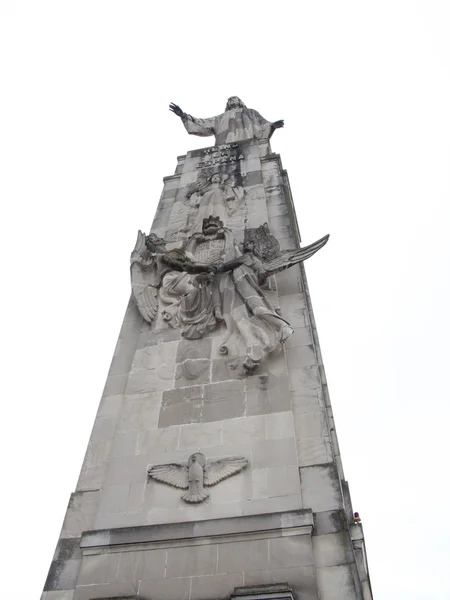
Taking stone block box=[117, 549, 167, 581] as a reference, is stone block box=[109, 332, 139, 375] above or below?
above

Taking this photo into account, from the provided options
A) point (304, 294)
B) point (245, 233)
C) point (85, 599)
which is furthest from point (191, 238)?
point (85, 599)

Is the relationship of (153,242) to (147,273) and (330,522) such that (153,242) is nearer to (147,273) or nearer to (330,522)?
(147,273)

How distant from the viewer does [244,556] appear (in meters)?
8.21

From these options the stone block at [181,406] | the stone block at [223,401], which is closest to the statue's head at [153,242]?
the stone block at [181,406]

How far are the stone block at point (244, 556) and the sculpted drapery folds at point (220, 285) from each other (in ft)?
11.2

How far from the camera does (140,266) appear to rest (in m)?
14.0

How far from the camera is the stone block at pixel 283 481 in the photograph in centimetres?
889

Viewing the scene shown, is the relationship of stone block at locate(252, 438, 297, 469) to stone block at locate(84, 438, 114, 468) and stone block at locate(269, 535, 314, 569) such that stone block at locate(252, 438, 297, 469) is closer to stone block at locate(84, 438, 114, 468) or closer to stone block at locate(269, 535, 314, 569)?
stone block at locate(269, 535, 314, 569)

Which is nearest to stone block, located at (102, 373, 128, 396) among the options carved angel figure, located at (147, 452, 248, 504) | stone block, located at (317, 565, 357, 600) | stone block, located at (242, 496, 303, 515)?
carved angel figure, located at (147, 452, 248, 504)


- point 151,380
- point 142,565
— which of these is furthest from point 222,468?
point 151,380

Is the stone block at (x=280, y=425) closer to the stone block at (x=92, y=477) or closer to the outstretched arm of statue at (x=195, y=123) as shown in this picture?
the stone block at (x=92, y=477)

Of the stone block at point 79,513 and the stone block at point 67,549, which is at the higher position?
the stone block at point 79,513

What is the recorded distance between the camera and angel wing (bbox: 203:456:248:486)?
9.27 metres

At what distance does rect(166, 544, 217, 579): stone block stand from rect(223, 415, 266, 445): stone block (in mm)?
1959
